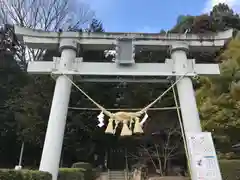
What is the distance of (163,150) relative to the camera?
57.5 ft

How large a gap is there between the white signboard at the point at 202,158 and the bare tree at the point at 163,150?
1096 centimetres

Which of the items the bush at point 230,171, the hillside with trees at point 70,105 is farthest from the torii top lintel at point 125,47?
the hillside with trees at point 70,105

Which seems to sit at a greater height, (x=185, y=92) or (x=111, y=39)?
(x=111, y=39)

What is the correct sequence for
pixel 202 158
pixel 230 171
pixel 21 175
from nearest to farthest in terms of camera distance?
pixel 21 175, pixel 202 158, pixel 230 171

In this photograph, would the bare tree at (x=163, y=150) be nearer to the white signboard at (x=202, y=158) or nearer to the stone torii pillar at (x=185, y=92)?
the stone torii pillar at (x=185, y=92)

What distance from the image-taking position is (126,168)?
20562 millimetres

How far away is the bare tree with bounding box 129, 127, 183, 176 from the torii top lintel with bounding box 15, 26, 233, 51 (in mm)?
9809

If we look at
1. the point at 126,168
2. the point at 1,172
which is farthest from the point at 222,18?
the point at 1,172

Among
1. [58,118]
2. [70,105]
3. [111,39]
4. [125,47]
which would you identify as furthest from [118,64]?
[70,105]

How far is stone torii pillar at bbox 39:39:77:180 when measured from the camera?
6.25 metres

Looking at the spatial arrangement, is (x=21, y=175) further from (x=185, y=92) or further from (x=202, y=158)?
(x=185, y=92)

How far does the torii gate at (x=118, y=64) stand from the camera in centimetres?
675

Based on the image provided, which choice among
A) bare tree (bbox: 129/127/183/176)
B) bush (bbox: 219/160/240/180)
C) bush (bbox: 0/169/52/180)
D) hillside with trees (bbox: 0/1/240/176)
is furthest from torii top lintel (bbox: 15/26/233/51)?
bare tree (bbox: 129/127/183/176)

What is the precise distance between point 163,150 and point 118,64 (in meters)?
11.4
